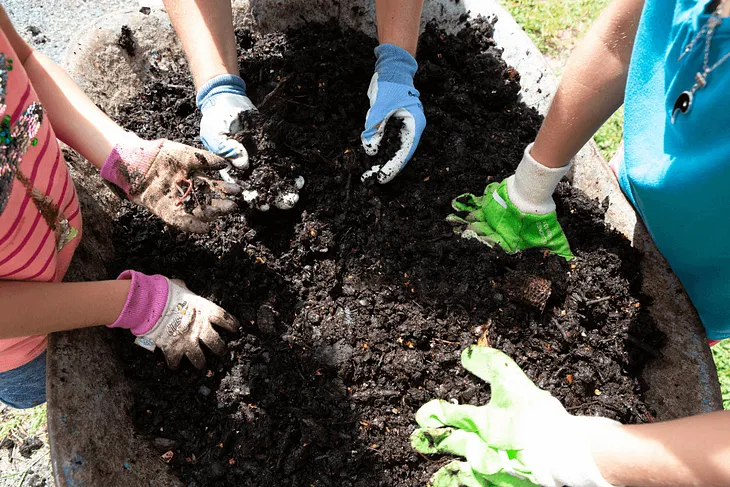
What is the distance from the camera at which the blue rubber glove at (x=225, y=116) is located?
1.61m

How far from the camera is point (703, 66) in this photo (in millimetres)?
1080

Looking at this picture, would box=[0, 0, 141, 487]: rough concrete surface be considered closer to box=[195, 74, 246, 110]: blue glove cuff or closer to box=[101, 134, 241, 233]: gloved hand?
box=[195, 74, 246, 110]: blue glove cuff

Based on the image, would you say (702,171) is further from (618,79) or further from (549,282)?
(549,282)

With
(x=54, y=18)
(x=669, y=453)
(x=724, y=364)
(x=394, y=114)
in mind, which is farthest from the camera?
(x=54, y=18)

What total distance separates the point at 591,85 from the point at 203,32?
4.18ft

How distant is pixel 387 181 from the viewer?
1.75 metres

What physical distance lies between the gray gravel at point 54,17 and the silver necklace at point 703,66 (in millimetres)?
2934

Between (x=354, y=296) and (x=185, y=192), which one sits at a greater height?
(x=185, y=192)

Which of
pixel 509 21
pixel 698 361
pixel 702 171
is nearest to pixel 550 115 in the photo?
pixel 702 171

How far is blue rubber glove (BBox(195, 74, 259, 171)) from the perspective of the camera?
1614 millimetres

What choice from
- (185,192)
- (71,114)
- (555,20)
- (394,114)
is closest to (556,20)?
(555,20)

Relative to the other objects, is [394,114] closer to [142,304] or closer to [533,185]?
[533,185]

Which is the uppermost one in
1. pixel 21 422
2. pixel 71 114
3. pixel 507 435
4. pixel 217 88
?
pixel 217 88

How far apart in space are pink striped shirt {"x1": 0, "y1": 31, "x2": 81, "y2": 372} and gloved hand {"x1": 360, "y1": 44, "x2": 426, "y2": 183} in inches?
36.6
